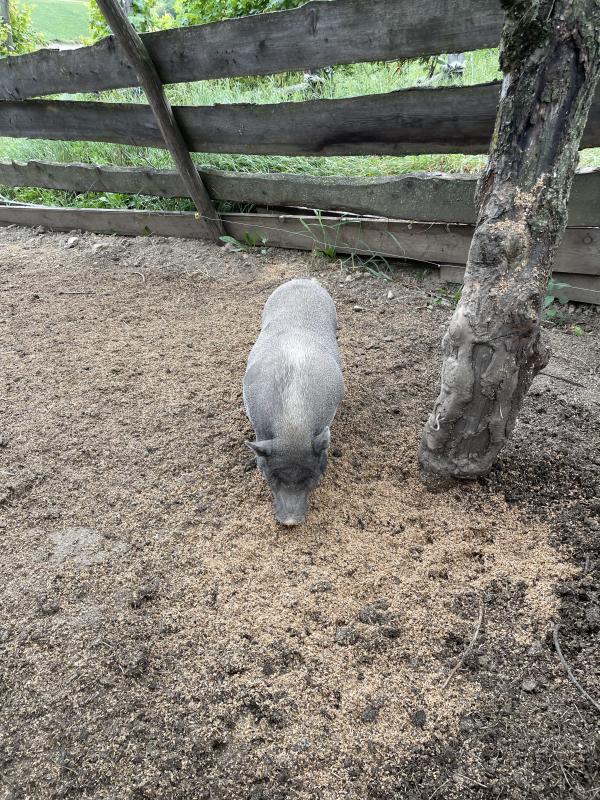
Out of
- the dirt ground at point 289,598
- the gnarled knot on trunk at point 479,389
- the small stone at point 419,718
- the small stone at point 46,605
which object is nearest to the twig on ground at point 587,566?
the dirt ground at point 289,598

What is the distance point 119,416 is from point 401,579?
6.76 ft

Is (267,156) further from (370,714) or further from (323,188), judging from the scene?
(370,714)

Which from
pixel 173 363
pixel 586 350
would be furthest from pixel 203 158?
pixel 586 350

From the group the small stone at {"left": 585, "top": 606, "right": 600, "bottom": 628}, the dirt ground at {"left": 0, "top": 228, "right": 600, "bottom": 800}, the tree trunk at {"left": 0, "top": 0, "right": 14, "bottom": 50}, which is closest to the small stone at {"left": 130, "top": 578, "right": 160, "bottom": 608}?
the dirt ground at {"left": 0, "top": 228, "right": 600, "bottom": 800}

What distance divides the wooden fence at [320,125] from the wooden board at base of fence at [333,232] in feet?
0.04

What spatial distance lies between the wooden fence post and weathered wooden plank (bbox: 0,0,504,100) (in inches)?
5.0

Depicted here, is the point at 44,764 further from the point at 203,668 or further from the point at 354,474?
the point at 354,474

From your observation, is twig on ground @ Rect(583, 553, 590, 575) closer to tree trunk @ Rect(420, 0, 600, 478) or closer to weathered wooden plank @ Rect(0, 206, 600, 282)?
tree trunk @ Rect(420, 0, 600, 478)

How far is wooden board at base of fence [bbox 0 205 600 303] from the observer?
3951 millimetres

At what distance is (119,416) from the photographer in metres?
3.44

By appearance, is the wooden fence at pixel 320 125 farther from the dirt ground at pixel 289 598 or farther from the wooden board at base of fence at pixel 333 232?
the dirt ground at pixel 289 598

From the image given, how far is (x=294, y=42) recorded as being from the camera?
4004 mm

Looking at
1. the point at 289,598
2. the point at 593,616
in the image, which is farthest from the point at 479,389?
the point at 289,598

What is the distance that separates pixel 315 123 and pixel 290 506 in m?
3.23
